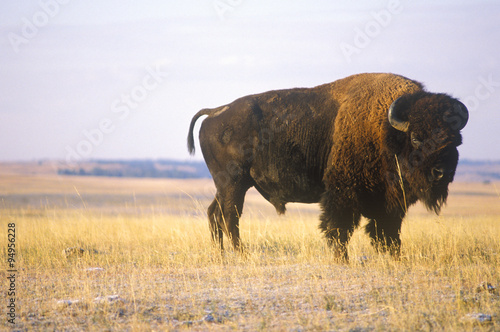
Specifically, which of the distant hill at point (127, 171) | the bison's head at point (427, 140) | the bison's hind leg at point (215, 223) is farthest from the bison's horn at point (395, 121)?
the distant hill at point (127, 171)

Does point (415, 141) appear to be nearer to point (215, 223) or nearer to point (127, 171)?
point (215, 223)

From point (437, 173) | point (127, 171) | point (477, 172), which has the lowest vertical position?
point (477, 172)

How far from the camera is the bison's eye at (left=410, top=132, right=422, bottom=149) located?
6.26 m

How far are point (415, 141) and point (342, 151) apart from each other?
3.50 ft

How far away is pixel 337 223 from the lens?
22.4 feet

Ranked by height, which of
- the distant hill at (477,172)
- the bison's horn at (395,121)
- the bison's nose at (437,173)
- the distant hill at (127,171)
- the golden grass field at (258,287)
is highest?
the bison's horn at (395,121)

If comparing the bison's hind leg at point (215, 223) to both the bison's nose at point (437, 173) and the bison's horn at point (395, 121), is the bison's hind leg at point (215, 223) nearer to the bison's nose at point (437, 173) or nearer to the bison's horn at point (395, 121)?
the bison's horn at point (395, 121)

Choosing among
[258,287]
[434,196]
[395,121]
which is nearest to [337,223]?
[434,196]

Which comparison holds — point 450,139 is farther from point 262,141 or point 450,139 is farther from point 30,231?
point 30,231

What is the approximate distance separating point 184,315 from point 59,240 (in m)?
5.49

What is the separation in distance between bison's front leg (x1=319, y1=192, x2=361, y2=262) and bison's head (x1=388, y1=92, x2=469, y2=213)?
92 centimetres

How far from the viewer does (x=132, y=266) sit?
23.4 ft

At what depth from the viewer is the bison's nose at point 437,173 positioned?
611cm

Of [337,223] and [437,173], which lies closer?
[437,173]
